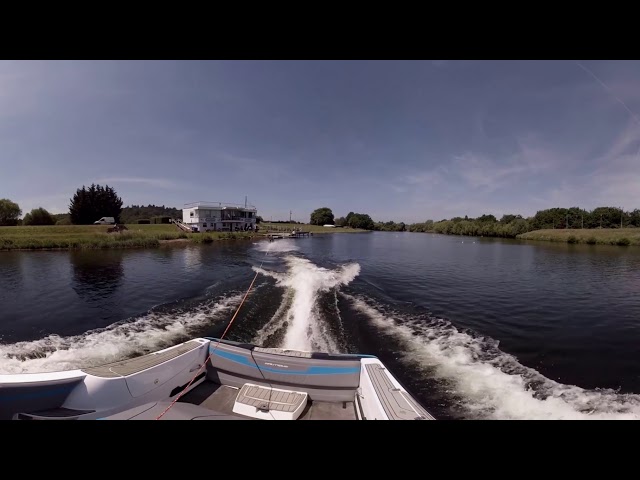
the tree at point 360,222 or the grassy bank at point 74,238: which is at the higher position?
the tree at point 360,222

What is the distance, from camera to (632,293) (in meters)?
12.5

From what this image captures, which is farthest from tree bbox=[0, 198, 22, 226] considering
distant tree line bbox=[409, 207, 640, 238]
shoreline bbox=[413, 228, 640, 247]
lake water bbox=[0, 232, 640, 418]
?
distant tree line bbox=[409, 207, 640, 238]

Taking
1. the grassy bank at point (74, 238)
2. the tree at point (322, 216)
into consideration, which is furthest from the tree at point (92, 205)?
the tree at point (322, 216)

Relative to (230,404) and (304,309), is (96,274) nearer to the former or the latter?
(304,309)

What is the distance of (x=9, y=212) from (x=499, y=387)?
222 ft

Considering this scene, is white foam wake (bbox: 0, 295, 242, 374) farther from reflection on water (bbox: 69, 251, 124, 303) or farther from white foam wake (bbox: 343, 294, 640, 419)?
white foam wake (bbox: 343, 294, 640, 419)

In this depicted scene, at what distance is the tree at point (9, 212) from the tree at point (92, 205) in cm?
898

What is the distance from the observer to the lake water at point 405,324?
5223 millimetres

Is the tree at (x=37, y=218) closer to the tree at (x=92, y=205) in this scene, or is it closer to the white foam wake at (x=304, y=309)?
the tree at (x=92, y=205)

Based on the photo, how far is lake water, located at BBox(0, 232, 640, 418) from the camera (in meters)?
5.22

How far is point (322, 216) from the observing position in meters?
116
